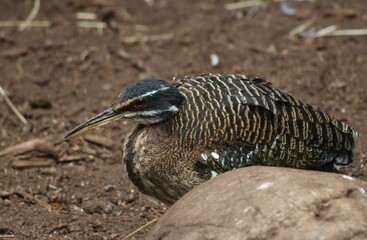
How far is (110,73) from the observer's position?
8.65 meters

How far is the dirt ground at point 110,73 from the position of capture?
256 inches

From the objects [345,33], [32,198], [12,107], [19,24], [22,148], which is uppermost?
[19,24]

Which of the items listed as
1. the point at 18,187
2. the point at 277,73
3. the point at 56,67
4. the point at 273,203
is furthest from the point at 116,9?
the point at 273,203

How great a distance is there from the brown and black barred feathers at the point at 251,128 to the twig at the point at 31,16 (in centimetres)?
390

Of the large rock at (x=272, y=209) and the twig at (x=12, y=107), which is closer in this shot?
the large rock at (x=272, y=209)

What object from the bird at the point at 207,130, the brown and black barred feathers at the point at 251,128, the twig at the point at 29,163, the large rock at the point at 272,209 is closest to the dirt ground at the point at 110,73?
the twig at the point at 29,163

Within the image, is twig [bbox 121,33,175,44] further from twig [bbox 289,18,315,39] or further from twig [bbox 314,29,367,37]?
twig [bbox 314,29,367,37]

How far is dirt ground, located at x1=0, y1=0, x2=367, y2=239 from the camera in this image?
649 cm

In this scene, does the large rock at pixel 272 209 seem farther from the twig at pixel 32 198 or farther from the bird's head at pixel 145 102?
the twig at pixel 32 198

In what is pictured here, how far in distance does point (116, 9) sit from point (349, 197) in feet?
19.7

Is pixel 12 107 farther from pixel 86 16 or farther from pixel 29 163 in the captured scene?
pixel 86 16

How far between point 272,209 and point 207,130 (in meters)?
1.47

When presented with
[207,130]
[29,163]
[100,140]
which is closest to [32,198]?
[29,163]

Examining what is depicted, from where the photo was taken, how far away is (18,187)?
22.0 ft
